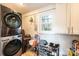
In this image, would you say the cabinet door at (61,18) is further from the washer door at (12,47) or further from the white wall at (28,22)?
the washer door at (12,47)

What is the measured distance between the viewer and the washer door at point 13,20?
1.48m

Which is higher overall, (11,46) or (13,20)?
(13,20)

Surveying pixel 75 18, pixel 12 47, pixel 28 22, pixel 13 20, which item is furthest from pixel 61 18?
pixel 12 47

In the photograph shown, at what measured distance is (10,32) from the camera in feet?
4.90

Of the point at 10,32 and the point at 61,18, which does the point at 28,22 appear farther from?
the point at 61,18

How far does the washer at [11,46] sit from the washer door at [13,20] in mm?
138

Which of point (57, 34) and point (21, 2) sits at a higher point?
point (21, 2)

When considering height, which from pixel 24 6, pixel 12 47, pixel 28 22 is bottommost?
pixel 12 47

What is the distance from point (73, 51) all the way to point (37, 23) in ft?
1.81

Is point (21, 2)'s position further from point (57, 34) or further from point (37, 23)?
point (57, 34)

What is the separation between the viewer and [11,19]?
4.91 ft

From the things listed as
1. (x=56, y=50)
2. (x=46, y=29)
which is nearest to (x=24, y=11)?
(x=46, y=29)

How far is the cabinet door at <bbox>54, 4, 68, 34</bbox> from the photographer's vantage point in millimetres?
1485

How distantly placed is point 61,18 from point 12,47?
70 centimetres
